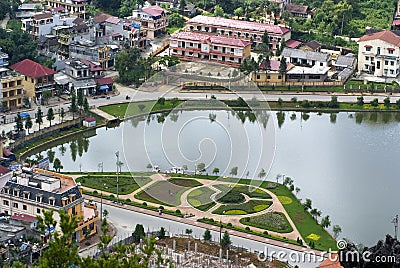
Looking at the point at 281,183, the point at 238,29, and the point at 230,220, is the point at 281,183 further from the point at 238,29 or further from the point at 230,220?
the point at 238,29

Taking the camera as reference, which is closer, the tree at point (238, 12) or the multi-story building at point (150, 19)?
the multi-story building at point (150, 19)

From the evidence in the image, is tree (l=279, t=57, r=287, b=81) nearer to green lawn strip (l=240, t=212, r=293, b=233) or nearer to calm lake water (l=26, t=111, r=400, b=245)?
calm lake water (l=26, t=111, r=400, b=245)

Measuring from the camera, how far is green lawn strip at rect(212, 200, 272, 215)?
17.1 meters

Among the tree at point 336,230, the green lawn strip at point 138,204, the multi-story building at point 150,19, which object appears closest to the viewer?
the tree at point 336,230

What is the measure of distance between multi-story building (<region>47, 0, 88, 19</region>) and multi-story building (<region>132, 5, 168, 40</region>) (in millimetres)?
2334

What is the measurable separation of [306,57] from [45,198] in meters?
13.6

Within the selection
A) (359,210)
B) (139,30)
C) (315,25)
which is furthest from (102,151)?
(315,25)

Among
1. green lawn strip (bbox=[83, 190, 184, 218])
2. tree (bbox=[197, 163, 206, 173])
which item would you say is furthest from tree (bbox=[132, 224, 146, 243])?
tree (bbox=[197, 163, 206, 173])

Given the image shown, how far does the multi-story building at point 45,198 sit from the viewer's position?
1559cm

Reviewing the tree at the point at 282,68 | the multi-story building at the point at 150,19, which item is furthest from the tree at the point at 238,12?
the tree at the point at 282,68

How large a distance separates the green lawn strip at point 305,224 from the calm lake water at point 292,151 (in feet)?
1.23

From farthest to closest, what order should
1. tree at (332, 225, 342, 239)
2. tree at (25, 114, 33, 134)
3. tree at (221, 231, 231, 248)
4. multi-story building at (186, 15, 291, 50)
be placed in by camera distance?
multi-story building at (186, 15, 291, 50) < tree at (25, 114, 33, 134) < tree at (332, 225, 342, 239) < tree at (221, 231, 231, 248)

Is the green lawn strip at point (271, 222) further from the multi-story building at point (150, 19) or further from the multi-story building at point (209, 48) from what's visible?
the multi-story building at point (150, 19)

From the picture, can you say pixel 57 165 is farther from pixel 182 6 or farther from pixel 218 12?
pixel 182 6
